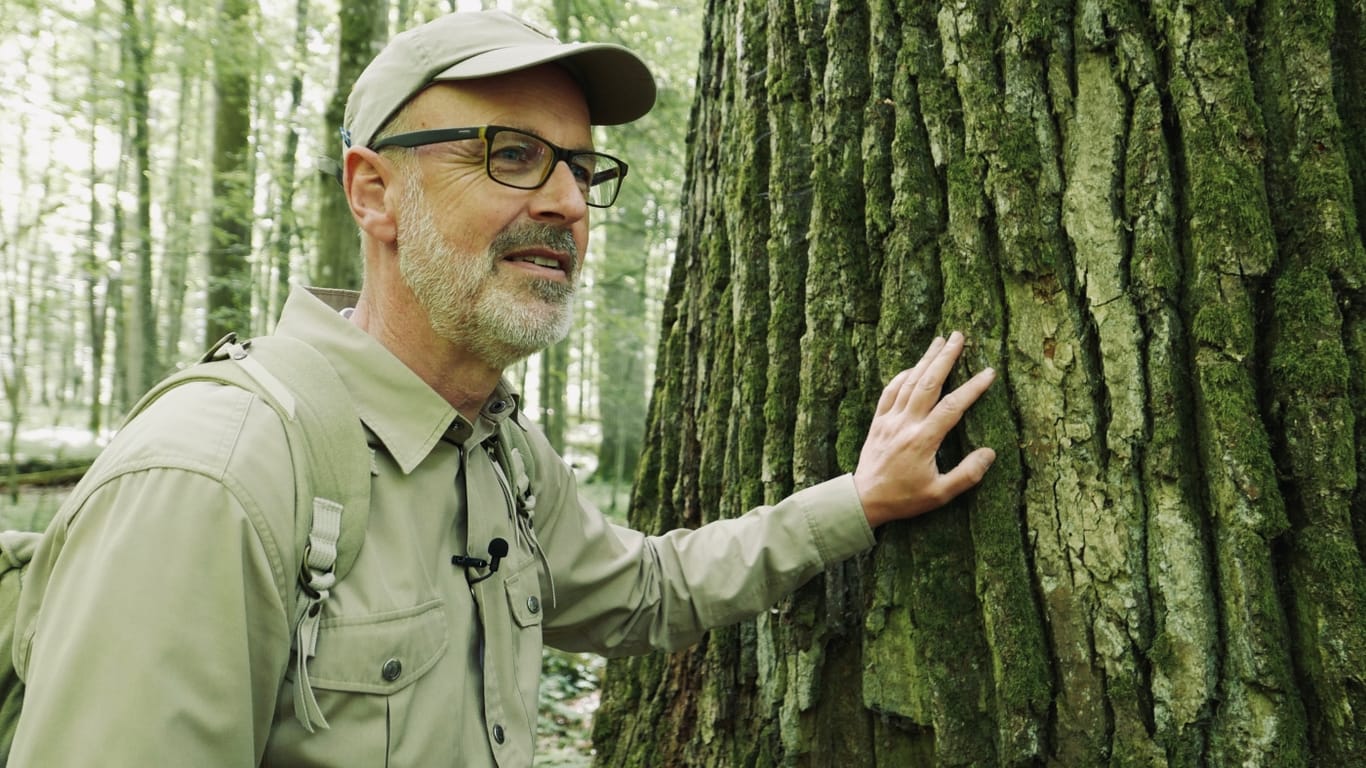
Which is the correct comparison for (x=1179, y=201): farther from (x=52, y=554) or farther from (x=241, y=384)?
(x=52, y=554)

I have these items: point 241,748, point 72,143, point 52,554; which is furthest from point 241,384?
point 72,143

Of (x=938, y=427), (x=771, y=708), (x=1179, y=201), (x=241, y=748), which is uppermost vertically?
(x=1179, y=201)

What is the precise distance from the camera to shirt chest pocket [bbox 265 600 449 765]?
1.64 m

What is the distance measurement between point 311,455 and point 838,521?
1293mm

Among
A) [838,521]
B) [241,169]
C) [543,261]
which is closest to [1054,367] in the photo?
[838,521]

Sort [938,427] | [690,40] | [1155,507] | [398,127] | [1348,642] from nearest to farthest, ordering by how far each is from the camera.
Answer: [1348,642] → [1155,507] → [938,427] → [398,127] → [690,40]

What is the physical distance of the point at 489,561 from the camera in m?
2.11

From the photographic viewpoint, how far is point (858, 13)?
7.79ft

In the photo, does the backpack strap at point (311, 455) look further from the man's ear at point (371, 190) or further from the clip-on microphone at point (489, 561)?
the man's ear at point (371, 190)

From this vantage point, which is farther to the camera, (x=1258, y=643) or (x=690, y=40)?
(x=690, y=40)

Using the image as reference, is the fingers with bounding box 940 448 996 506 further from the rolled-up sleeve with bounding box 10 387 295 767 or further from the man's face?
the rolled-up sleeve with bounding box 10 387 295 767

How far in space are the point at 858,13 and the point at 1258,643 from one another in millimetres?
1796

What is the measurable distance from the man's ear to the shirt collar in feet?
0.93

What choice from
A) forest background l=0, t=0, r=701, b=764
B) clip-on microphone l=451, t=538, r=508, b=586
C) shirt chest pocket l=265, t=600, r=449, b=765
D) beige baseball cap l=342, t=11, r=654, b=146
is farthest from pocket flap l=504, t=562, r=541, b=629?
forest background l=0, t=0, r=701, b=764
